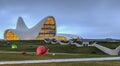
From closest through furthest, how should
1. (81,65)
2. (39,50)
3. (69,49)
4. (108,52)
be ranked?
(81,65) → (39,50) → (108,52) → (69,49)

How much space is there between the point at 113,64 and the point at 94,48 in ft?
164

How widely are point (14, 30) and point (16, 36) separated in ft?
16.2

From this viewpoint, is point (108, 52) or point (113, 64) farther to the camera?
point (108, 52)

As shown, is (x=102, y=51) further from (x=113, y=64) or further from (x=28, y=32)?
(x=28, y=32)

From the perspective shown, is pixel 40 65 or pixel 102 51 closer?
pixel 40 65

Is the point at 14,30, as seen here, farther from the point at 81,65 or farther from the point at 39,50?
the point at 81,65

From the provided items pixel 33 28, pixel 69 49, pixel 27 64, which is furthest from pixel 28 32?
pixel 27 64

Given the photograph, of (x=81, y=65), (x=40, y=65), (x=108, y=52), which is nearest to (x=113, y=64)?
(x=81, y=65)

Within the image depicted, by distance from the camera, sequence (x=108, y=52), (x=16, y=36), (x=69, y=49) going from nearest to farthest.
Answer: (x=108, y=52)
(x=69, y=49)
(x=16, y=36)

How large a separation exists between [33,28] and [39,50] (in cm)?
15966

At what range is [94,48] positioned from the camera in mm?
76750

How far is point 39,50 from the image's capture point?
40656 millimetres

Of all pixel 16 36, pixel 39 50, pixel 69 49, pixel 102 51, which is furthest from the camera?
pixel 16 36

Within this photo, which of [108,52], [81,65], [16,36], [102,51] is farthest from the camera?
[16,36]
